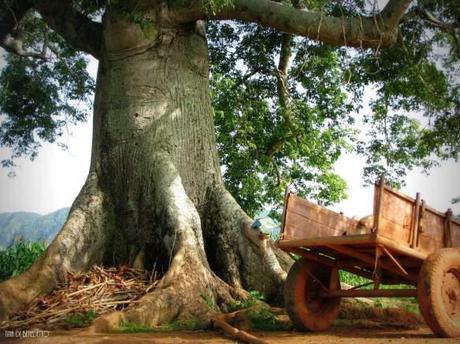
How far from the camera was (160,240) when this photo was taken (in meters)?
7.20

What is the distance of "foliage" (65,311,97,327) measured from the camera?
17.5 feet

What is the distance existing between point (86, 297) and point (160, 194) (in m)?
1.86

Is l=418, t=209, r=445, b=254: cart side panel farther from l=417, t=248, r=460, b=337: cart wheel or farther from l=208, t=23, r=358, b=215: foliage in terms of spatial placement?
l=208, t=23, r=358, b=215: foliage

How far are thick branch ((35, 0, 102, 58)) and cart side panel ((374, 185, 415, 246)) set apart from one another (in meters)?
6.19

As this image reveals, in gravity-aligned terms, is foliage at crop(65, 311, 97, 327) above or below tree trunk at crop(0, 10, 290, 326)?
below

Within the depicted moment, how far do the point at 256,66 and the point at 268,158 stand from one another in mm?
3186

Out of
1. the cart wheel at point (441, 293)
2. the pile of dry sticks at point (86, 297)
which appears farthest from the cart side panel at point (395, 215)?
the pile of dry sticks at point (86, 297)

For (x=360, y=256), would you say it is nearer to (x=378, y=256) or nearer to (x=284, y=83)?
(x=378, y=256)

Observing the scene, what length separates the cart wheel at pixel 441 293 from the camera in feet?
16.2

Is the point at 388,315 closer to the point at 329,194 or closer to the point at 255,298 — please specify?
the point at 255,298

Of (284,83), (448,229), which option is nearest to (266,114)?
(284,83)

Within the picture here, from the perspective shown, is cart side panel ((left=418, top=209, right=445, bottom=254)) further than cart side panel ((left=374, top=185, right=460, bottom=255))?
Yes

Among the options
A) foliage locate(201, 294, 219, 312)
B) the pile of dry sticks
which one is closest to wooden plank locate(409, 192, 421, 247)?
foliage locate(201, 294, 219, 312)

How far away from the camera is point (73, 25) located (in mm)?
9359
